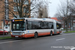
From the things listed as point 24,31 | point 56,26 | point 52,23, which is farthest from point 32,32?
point 56,26

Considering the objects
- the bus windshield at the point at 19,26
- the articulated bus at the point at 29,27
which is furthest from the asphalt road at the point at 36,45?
the bus windshield at the point at 19,26

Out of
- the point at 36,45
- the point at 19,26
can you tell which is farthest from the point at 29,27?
the point at 36,45

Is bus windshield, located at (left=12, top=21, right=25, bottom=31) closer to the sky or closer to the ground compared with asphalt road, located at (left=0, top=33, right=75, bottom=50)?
closer to the sky

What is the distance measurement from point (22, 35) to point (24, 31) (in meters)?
0.59

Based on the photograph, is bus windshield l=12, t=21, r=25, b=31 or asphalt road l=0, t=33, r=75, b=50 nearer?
asphalt road l=0, t=33, r=75, b=50

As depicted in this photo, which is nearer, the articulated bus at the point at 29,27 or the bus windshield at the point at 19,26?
the articulated bus at the point at 29,27

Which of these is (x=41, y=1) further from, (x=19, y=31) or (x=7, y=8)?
(x=19, y=31)

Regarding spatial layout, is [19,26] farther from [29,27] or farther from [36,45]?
[36,45]

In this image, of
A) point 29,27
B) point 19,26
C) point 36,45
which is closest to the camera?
point 36,45

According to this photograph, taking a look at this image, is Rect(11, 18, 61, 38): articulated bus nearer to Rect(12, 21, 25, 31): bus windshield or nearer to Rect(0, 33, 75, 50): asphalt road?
Rect(12, 21, 25, 31): bus windshield

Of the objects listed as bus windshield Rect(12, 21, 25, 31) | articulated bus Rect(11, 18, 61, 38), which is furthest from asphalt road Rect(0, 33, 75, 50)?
bus windshield Rect(12, 21, 25, 31)

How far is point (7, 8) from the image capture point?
19359 mm

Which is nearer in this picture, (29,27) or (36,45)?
(36,45)

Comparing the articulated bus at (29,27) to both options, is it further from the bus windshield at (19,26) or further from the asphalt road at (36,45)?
the asphalt road at (36,45)
